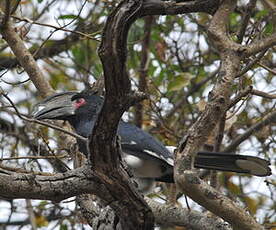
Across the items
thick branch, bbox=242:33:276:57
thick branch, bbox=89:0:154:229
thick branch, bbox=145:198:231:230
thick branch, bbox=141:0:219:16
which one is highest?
thick branch, bbox=141:0:219:16

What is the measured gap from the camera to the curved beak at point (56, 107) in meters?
3.99

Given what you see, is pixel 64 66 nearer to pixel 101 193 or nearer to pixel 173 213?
pixel 173 213

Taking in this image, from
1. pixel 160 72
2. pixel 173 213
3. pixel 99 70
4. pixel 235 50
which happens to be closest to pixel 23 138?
pixel 99 70

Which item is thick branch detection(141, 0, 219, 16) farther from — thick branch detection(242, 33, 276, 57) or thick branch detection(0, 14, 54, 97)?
thick branch detection(0, 14, 54, 97)

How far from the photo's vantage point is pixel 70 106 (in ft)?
14.3

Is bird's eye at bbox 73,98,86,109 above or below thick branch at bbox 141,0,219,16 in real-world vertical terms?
above

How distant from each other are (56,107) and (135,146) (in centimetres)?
53

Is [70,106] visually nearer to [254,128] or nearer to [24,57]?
[24,57]

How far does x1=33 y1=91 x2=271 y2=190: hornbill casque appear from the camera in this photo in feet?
12.5

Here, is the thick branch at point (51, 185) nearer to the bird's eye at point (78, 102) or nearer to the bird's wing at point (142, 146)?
the bird's wing at point (142, 146)

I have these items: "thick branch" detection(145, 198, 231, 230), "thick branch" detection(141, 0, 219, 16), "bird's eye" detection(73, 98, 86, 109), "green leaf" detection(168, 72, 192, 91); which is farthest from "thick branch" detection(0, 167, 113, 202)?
"green leaf" detection(168, 72, 192, 91)

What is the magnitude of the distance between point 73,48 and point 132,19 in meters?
3.27

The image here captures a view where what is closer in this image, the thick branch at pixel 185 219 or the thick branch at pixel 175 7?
the thick branch at pixel 175 7

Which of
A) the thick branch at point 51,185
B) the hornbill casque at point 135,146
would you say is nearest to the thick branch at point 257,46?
the thick branch at point 51,185
